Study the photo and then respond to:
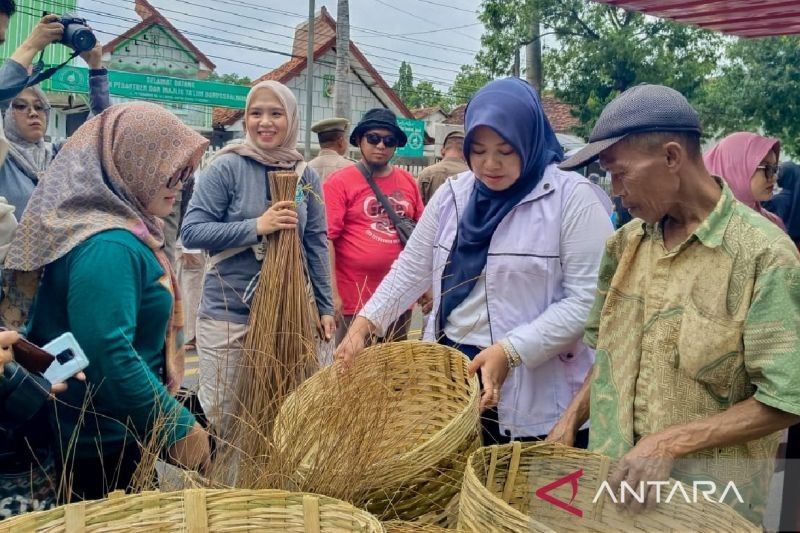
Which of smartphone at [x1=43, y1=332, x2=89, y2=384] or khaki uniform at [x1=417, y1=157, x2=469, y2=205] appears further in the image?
khaki uniform at [x1=417, y1=157, x2=469, y2=205]

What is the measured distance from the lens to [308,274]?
10.0 feet

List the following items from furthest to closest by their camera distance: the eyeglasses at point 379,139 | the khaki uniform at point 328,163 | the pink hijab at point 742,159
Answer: the khaki uniform at point 328,163 → the eyeglasses at point 379,139 → the pink hijab at point 742,159

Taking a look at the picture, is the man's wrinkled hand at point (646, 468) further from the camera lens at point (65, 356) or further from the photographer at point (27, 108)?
the photographer at point (27, 108)

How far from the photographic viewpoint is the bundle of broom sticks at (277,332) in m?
1.82

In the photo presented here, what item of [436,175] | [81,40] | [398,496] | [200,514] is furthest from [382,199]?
[200,514]

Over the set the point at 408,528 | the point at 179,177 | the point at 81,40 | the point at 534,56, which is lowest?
the point at 408,528

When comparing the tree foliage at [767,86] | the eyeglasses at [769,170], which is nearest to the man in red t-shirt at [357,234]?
the eyeglasses at [769,170]

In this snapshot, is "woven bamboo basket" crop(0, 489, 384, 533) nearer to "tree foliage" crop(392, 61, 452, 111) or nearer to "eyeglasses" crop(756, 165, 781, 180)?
"eyeglasses" crop(756, 165, 781, 180)

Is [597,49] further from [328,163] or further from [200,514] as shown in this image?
[200,514]

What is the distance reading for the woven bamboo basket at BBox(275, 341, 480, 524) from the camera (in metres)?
1.39

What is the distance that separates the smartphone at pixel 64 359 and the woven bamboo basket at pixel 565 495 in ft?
2.76

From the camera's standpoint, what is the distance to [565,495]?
1.50 m

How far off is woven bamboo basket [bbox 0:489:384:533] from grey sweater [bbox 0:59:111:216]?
5.46 ft

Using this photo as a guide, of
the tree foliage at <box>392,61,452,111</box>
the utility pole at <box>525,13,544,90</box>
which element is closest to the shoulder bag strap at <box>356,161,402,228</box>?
the utility pole at <box>525,13,544,90</box>
